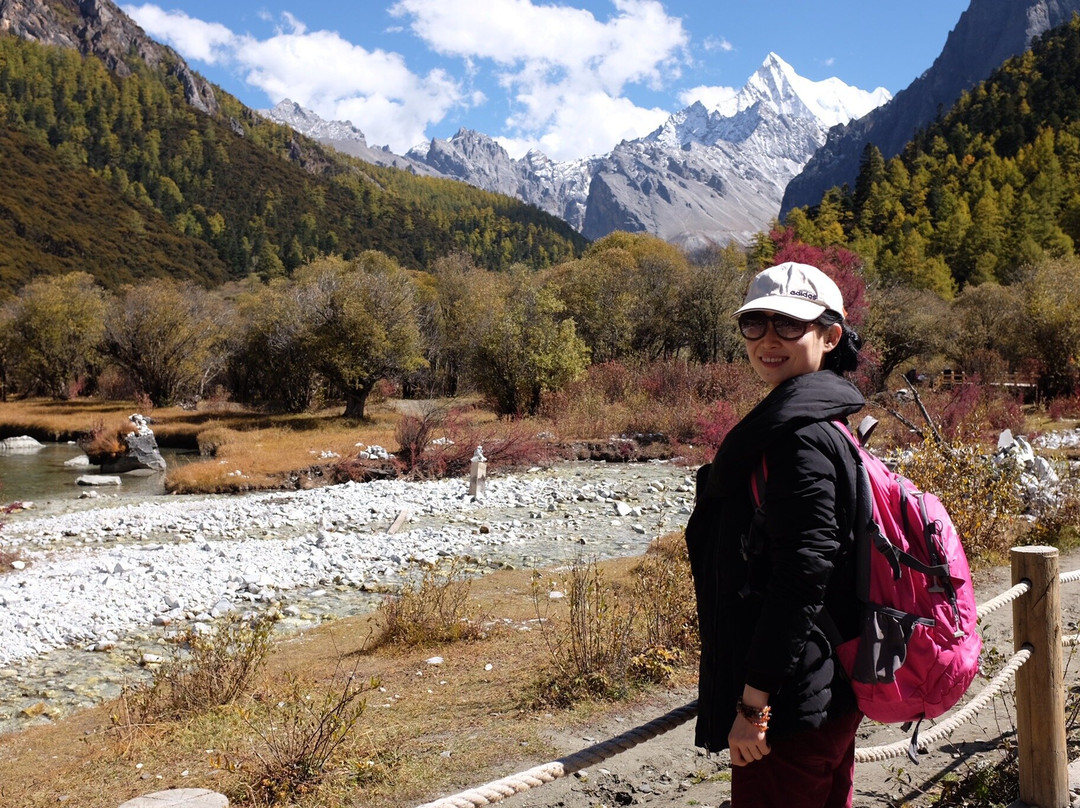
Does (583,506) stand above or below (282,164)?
below

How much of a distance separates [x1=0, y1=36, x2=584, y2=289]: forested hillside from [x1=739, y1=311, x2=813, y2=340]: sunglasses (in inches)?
3541

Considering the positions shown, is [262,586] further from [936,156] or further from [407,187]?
[407,187]

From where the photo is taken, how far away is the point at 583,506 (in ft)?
51.3

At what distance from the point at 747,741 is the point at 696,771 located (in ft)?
8.18

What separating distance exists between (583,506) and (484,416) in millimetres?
13514

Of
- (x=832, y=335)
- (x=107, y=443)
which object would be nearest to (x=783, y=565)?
(x=832, y=335)

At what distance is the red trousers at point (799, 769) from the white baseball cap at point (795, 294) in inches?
41.0

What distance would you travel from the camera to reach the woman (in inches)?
73.8

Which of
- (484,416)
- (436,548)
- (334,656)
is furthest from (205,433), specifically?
(334,656)

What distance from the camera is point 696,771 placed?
13.7ft

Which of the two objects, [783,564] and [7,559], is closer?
[783,564]

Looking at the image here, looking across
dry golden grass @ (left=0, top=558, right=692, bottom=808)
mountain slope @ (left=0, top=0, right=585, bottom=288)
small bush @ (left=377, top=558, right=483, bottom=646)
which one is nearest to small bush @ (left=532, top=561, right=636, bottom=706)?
dry golden grass @ (left=0, top=558, right=692, bottom=808)

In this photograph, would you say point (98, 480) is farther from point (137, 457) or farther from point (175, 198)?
point (175, 198)

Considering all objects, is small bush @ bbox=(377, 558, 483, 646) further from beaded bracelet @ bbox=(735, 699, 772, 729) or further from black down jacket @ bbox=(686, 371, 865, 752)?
beaded bracelet @ bbox=(735, 699, 772, 729)
